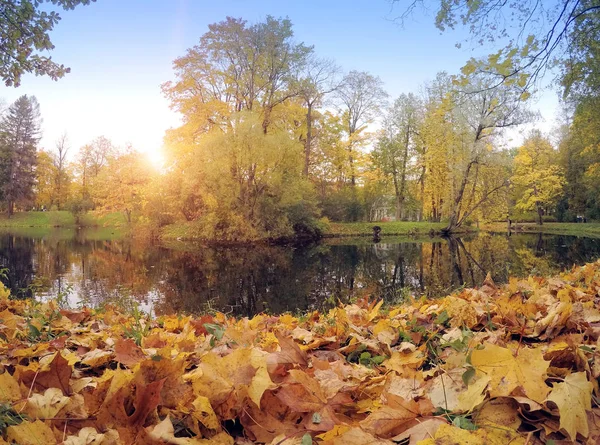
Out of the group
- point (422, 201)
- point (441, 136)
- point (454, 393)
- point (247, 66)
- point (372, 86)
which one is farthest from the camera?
point (422, 201)

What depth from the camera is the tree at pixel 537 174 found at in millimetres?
33000

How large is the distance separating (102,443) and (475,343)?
1115 mm

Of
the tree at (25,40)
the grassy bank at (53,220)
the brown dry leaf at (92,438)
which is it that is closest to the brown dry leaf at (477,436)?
the brown dry leaf at (92,438)

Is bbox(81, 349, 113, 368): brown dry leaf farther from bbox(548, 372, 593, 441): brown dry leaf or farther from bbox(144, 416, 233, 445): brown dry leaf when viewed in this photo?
bbox(548, 372, 593, 441): brown dry leaf

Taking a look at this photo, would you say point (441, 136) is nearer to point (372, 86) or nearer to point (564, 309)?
point (372, 86)

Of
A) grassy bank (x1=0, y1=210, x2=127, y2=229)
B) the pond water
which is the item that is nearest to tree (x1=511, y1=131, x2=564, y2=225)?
the pond water

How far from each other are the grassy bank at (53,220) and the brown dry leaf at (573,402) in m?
40.8

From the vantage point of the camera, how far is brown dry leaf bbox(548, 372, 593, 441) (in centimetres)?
79

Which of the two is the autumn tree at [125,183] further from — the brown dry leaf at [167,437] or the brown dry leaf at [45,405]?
the brown dry leaf at [167,437]

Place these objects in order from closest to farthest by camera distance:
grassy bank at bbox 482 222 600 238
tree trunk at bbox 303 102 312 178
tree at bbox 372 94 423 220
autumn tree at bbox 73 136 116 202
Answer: tree trunk at bbox 303 102 312 178 → grassy bank at bbox 482 222 600 238 → tree at bbox 372 94 423 220 → autumn tree at bbox 73 136 116 202

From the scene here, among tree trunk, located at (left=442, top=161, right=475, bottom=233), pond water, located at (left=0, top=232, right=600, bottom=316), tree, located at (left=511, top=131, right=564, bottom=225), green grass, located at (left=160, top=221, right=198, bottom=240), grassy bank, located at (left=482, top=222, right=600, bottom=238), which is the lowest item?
pond water, located at (left=0, top=232, right=600, bottom=316)

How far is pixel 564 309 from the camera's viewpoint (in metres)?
1.41

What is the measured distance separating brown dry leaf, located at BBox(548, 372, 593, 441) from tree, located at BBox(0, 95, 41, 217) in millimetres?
48863

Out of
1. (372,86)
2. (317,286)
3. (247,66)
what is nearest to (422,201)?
(372,86)
